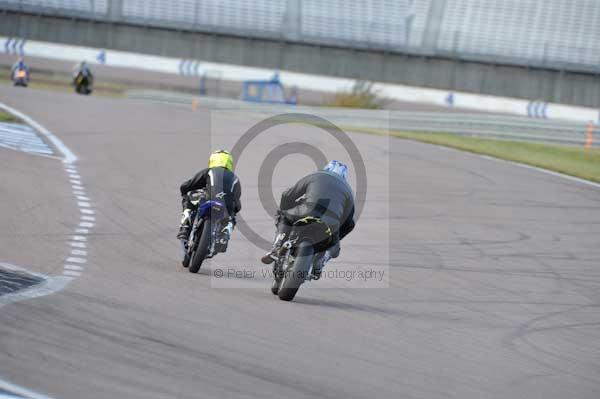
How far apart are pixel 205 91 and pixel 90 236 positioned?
105 ft

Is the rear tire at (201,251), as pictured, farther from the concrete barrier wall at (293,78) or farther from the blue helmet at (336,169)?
the concrete barrier wall at (293,78)

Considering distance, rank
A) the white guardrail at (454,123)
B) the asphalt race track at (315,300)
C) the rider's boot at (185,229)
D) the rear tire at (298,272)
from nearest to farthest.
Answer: the asphalt race track at (315,300) < the rear tire at (298,272) < the rider's boot at (185,229) < the white guardrail at (454,123)

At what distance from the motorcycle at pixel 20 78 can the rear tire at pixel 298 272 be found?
3232cm

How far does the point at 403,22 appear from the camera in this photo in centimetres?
4112

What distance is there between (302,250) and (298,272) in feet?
0.69

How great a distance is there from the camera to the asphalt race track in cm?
688

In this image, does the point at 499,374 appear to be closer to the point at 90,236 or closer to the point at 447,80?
the point at 90,236

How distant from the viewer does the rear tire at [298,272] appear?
9.94 meters

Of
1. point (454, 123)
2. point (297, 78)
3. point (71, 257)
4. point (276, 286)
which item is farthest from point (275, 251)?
point (297, 78)

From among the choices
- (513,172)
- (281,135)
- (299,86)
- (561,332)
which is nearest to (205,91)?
(299,86)

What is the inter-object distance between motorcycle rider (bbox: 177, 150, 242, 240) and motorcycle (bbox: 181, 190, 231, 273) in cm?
8

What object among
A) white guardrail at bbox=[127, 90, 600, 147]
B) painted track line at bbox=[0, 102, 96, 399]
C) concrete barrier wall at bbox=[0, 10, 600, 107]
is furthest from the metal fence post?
painted track line at bbox=[0, 102, 96, 399]

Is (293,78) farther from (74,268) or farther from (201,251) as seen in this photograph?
(74,268)

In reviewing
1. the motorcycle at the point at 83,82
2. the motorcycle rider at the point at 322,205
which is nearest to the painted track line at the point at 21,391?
the motorcycle rider at the point at 322,205
